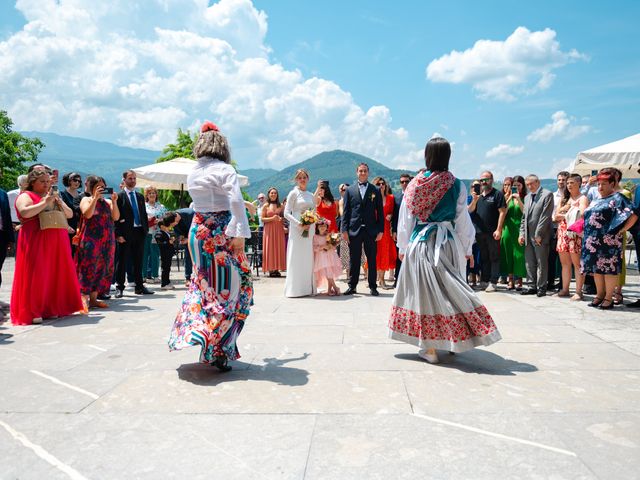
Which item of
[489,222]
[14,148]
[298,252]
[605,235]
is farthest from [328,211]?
[14,148]

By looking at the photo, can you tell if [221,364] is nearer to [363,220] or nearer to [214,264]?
[214,264]

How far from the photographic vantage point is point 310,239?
8.92m

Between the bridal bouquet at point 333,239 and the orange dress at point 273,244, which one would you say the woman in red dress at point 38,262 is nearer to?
the bridal bouquet at point 333,239

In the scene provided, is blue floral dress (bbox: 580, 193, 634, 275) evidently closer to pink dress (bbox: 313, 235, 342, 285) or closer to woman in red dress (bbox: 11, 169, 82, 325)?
pink dress (bbox: 313, 235, 342, 285)

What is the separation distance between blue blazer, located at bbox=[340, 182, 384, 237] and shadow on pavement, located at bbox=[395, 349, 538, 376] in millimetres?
4035

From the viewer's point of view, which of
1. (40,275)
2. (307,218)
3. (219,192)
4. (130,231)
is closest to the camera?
(219,192)

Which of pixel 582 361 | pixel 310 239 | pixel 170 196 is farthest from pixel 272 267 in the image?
pixel 170 196

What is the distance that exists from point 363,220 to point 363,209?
191 millimetres

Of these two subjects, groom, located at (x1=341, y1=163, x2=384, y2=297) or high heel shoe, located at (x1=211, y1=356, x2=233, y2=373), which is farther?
groom, located at (x1=341, y1=163, x2=384, y2=297)

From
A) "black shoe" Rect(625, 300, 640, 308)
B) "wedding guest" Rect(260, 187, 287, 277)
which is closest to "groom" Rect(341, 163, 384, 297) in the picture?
"wedding guest" Rect(260, 187, 287, 277)

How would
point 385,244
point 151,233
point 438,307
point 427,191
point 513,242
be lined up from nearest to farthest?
point 438,307
point 427,191
point 513,242
point 385,244
point 151,233

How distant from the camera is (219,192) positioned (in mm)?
4172

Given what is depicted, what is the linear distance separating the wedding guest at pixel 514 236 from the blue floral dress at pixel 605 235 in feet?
6.78

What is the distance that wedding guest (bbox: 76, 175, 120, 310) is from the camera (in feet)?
24.4
